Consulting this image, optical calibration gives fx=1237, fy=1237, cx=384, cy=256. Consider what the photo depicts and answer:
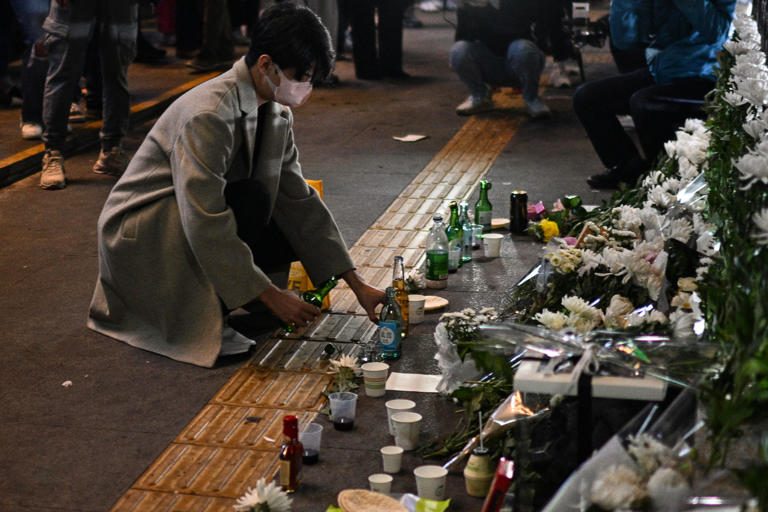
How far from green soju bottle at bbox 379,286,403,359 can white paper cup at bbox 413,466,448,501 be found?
1.21 metres

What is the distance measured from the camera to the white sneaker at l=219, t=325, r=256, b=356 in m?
4.86

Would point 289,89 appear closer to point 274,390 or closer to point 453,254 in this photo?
point 274,390

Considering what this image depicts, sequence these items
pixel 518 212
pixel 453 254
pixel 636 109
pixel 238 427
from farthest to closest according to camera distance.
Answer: pixel 636 109 < pixel 518 212 < pixel 453 254 < pixel 238 427

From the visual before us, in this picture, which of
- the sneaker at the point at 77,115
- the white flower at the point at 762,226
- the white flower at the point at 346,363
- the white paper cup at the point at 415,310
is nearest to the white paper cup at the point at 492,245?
the white paper cup at the point at 415,310

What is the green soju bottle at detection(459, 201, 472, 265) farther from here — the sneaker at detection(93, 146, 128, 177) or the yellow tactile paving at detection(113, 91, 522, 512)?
the sneaker at detection(93, 146, 128, 177)

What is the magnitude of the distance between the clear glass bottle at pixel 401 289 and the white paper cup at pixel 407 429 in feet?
3.42

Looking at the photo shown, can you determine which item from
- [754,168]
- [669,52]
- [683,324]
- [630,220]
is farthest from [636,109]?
[754,168]

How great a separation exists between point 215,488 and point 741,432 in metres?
1.73

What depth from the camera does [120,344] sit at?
16.4 ft

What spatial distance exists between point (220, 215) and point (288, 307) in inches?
17.0

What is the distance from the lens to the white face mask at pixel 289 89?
4.68m

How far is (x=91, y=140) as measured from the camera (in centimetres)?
901

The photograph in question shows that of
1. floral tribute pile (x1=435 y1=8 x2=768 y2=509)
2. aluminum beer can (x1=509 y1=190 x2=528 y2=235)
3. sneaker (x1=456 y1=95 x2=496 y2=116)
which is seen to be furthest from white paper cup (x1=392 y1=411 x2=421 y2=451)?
sneaker (x1=456 y1=95 x2=496 y2=116)

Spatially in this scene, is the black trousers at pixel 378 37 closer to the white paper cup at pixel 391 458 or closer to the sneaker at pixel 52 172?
the sneaker at pixel 52 172
